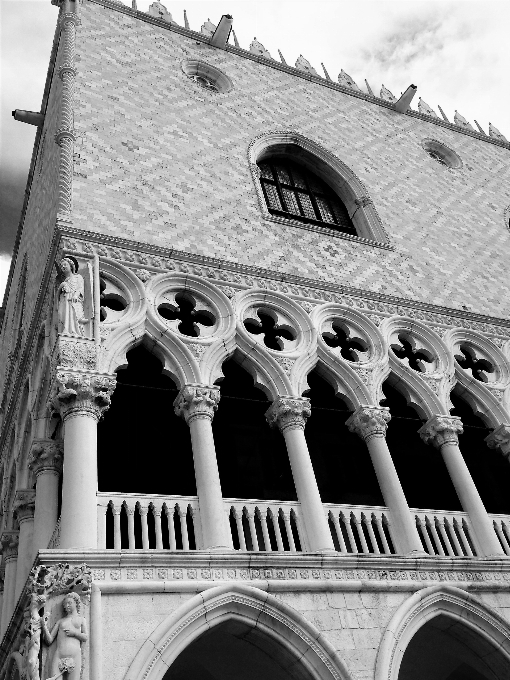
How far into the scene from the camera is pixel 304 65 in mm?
14352

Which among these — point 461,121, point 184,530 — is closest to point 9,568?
point 184,530

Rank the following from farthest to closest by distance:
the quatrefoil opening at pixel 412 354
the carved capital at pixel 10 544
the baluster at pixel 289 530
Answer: the quatrefoil opening at pixel 412 354 < the carved capital at pixel 10 544 < the baluster at pixel 289 530

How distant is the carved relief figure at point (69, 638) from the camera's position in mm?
4871

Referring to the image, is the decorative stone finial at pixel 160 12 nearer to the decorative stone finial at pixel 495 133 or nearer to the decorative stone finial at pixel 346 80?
the decorative stone finial at pixel 346 80

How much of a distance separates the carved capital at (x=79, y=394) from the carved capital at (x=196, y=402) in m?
0.80

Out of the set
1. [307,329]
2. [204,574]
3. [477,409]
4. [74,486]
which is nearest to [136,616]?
[204,574]

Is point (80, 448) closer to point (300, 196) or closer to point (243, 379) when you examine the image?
point (243, 379)

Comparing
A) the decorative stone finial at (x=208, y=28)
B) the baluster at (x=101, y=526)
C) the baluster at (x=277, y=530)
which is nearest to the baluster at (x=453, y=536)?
the baluster at (x=277, y=530)

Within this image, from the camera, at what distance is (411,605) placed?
6.29m

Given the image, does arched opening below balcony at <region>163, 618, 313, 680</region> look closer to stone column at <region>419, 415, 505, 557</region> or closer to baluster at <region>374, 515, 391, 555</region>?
baluster at <region>374, 515, 391, 555</region>

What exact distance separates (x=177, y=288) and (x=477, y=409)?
162 inches

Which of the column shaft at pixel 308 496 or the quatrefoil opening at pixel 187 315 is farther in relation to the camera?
the quatrefoil opening at pixel 187 315

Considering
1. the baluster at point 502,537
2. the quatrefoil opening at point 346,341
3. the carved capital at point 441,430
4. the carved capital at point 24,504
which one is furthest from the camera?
the quatrefoil opening at point 346,341

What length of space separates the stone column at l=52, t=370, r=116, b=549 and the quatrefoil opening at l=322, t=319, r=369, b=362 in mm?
3105
